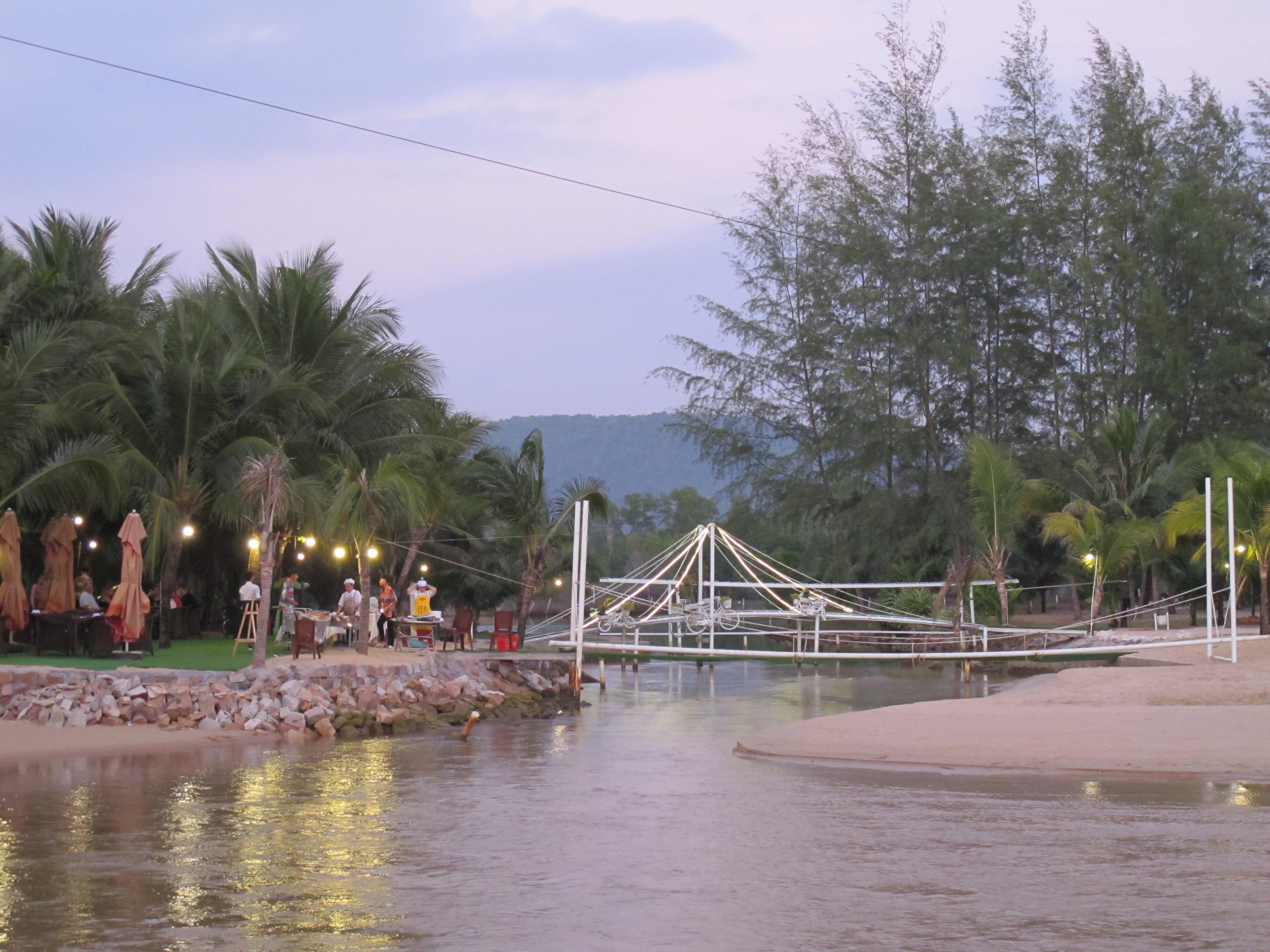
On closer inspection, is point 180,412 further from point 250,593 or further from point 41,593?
point 41,593

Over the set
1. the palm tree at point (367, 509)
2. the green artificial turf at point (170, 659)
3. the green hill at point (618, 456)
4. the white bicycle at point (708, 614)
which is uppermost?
the green hill at point (618, 456)

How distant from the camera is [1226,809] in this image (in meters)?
9.62

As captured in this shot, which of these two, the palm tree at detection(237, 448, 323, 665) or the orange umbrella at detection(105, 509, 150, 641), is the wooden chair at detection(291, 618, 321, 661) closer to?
the palm tree at detection(237, 448, 323, 665)

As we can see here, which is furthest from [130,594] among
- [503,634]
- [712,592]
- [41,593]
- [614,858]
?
[614,858]

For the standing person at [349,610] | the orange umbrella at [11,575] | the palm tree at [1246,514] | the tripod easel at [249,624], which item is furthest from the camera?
the palm tree at [1246,514]

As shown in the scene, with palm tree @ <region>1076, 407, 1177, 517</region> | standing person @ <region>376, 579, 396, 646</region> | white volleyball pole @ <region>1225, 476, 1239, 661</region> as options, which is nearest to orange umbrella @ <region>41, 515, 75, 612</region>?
standing person @ <region>376, 579, 396, 646</region>

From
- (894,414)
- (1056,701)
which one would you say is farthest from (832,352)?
(1056,701)

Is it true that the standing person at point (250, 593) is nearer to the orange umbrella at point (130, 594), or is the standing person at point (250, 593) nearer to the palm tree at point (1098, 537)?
the orange umbrella at point (130, 594)

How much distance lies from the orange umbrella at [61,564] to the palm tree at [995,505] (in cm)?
1860

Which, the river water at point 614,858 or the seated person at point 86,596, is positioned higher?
the seated person at point 86,596

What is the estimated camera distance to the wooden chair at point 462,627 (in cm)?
2367

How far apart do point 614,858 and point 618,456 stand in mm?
182958

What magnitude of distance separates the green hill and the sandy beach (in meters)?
156

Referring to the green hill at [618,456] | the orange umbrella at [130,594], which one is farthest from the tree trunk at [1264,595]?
the green hill at [618,456]
